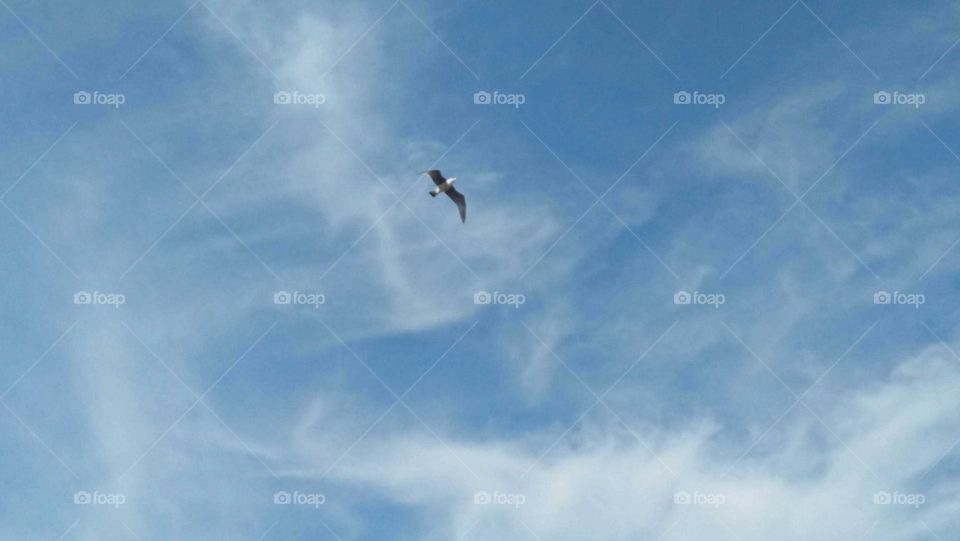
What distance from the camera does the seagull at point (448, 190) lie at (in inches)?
1943

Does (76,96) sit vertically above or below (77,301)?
above

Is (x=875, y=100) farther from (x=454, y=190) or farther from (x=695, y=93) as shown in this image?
(x=454, y=190)

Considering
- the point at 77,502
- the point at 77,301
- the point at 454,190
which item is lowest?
the point at 77,502

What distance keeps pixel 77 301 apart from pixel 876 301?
39.6 m

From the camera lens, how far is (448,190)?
163 ft

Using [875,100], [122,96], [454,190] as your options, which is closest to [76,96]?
[122,96]

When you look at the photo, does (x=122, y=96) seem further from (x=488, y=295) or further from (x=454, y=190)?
(x=488, y=295)

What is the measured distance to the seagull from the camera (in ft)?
162

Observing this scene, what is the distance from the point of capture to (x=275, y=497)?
5128cm

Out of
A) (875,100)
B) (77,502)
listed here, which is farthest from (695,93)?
(77,502)

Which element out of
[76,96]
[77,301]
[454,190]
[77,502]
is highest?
[76,96]

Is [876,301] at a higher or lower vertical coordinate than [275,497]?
higher

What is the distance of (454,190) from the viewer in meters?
50.0

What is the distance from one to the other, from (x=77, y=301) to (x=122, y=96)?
10388mm
